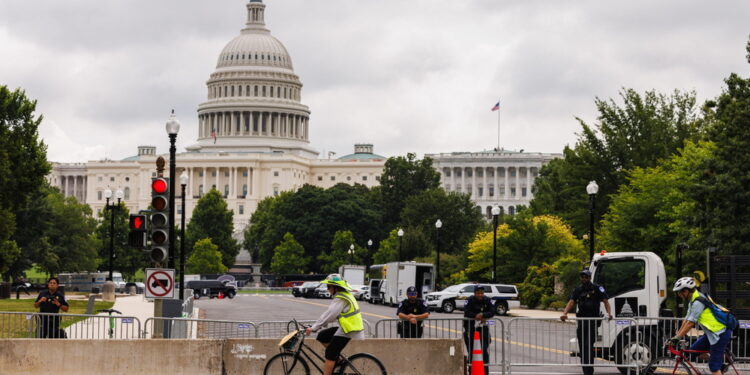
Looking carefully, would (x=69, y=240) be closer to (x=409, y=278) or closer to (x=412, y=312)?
(x=409, y=278)

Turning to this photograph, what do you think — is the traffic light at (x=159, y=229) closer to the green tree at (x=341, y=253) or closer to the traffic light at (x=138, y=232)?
the traffic light at (x=138, y=232)

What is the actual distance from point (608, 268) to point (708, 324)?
7.29 metres

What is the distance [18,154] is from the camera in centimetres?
6184

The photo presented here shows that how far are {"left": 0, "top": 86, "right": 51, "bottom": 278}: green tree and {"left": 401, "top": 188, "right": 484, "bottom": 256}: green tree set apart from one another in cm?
4995

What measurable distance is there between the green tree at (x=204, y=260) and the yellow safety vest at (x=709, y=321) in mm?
113251

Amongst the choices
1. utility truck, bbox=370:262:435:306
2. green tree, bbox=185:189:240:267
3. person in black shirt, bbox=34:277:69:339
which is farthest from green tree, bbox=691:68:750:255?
green tree, bbox=185:189:240:267

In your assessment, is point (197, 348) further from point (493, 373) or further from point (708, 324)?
point (708, 324)

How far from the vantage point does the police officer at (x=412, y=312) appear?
20.8 metres

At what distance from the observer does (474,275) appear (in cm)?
7331

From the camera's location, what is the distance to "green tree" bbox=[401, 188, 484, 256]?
111125 millimetres

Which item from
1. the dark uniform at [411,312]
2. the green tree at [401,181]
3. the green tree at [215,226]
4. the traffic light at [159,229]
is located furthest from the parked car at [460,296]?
the green tree at [401,181]

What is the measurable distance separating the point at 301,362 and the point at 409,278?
1887 inches

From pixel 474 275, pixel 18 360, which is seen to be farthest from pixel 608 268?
pixel 474 275

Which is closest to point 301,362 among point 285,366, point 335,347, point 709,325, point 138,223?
point 285,366
